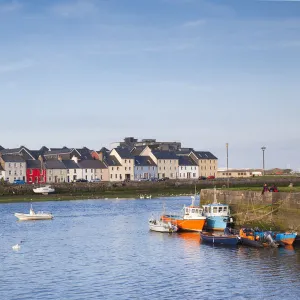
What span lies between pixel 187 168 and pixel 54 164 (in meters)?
31.1

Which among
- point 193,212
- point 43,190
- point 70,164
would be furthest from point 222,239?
point 70,164

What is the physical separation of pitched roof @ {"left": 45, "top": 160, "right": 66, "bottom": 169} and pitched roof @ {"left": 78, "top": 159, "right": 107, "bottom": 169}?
4.36 m

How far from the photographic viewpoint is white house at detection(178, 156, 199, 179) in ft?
482

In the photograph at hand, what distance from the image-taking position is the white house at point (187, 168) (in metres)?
147

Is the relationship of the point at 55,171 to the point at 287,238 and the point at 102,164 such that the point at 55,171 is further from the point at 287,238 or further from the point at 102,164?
the point at 287,238

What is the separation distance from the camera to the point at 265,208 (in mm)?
49312

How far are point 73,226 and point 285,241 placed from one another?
21.9 metres

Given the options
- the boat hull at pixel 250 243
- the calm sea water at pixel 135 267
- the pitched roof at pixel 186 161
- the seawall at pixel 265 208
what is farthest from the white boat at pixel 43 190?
the boat hull at pixel 250 243

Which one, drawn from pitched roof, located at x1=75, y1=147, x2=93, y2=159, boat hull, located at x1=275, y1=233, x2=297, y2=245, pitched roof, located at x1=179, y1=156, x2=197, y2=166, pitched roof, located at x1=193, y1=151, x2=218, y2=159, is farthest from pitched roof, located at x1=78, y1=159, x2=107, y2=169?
boat hull, located at x1=275, y1=233, x2=297, y2=245

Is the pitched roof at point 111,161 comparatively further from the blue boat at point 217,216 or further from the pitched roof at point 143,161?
the blue boat at point 217,216

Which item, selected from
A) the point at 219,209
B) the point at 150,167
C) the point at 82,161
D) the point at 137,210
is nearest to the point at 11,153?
the point at 82,161

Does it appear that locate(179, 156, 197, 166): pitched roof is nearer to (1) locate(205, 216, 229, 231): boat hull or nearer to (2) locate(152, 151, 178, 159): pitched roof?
(2) locate(152, 151, 178, 159): pitched roof

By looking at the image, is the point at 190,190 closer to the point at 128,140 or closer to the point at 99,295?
the point at 128,140

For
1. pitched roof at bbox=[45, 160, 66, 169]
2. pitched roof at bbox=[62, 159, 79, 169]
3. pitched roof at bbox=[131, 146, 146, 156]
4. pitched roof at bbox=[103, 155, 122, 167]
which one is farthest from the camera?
pitched roof at bbox=[131, 146, 146, 156]
